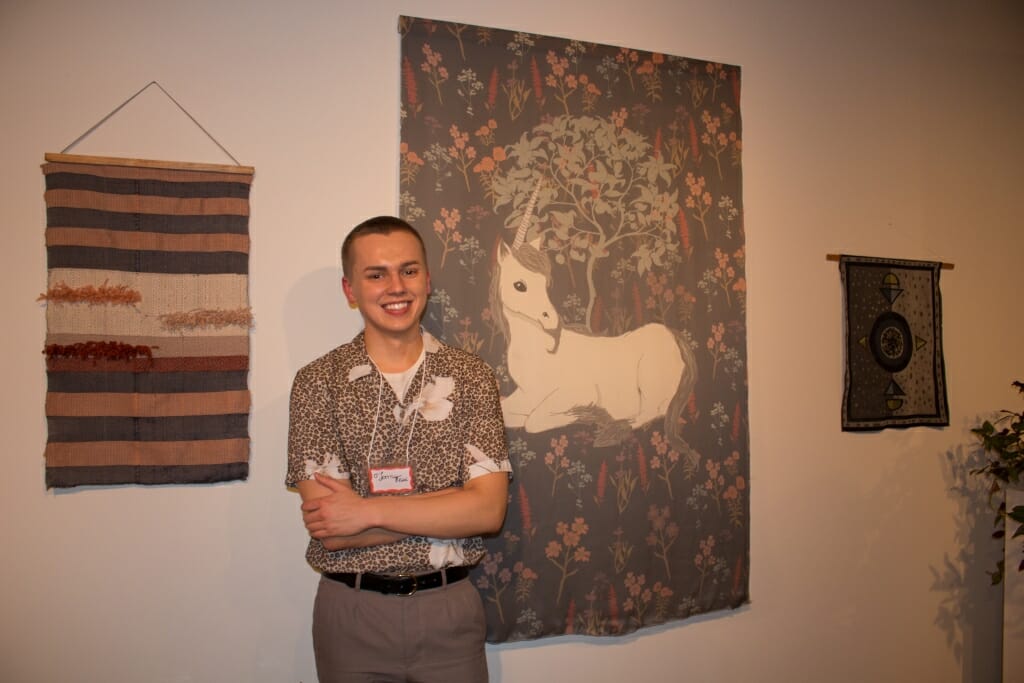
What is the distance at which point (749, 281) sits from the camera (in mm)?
2354

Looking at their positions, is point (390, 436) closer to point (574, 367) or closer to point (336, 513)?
point (336, 513)

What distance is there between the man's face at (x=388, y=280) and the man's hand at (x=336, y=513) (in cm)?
43

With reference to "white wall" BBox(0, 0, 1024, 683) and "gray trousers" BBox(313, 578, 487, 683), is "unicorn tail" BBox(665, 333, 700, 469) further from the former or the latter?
"gray trousers" BBox(313, 578, 487, 683)

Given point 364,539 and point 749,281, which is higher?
point 749,281

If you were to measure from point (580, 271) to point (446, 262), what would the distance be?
0.48 meters

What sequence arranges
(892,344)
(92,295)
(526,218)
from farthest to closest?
(892,344) < (526,218) < (92,295)

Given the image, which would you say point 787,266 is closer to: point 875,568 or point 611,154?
point 611,154

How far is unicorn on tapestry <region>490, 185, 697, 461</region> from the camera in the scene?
1990 mm

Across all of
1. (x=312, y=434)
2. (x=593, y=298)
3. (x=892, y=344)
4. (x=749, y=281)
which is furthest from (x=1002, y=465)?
(x=312, y=434)

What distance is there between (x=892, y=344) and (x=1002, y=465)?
756mm

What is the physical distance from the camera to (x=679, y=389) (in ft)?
A: 7.16

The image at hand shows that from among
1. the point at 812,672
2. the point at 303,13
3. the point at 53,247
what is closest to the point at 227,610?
the point at 53,247

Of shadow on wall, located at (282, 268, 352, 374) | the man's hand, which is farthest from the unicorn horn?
→ the man's hand

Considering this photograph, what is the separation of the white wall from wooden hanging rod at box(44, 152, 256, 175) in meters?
0.04
